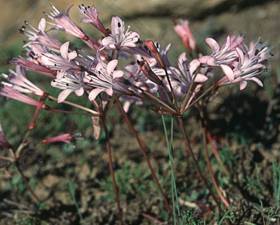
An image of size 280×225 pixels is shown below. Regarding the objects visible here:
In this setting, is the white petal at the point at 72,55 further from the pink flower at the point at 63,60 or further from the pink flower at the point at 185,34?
the pink flower at the point at 185,34

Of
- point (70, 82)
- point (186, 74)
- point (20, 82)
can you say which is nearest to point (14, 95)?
point (20, 82)

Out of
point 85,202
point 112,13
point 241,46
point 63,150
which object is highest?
point 112,13

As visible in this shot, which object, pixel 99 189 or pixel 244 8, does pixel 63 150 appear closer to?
pixel 99 189

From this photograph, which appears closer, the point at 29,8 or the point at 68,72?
the point at 68,72

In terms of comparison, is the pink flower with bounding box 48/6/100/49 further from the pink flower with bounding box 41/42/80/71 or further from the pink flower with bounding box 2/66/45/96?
the pink flower with bounding box 2/66/45/96

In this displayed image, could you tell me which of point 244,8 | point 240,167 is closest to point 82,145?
point 240,167

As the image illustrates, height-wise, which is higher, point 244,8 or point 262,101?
point 244,8

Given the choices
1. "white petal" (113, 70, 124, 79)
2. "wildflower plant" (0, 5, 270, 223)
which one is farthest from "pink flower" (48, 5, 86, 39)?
"white petal" (113, 70, 124, 79)

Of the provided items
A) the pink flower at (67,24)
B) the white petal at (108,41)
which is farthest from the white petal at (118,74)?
the pink flower at (67,24)
